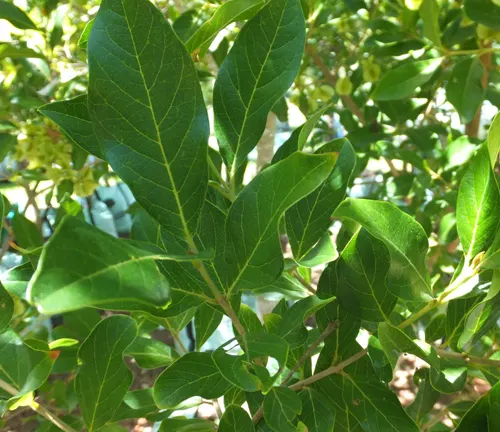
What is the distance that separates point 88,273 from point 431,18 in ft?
2.78

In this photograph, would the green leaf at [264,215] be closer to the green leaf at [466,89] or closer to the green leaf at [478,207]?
the green leaf at [478,207]

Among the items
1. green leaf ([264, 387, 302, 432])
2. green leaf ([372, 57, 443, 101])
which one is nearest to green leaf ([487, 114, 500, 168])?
green leaf ([264, 387, 302, 432])

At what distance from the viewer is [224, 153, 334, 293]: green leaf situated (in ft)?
1.09

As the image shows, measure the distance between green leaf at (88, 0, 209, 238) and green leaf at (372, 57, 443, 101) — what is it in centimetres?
65

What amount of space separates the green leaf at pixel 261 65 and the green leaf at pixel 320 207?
8 centimetres

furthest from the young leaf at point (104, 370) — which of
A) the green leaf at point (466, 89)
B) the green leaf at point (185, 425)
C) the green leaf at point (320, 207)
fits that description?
the green leaf at point (466, 89)

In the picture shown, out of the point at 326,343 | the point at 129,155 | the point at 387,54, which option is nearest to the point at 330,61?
the point at 387,54

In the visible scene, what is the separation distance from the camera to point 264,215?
1.17ft

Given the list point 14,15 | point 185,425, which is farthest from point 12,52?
point 185,425

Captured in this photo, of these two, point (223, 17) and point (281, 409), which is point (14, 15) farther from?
point (281, 409)

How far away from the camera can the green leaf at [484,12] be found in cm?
91

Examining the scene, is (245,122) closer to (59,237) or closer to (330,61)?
(59,237)

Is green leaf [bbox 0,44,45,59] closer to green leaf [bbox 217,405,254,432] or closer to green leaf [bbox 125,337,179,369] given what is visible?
green leaf [bbox 125,337,179,369]

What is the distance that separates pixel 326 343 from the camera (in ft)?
1.79
